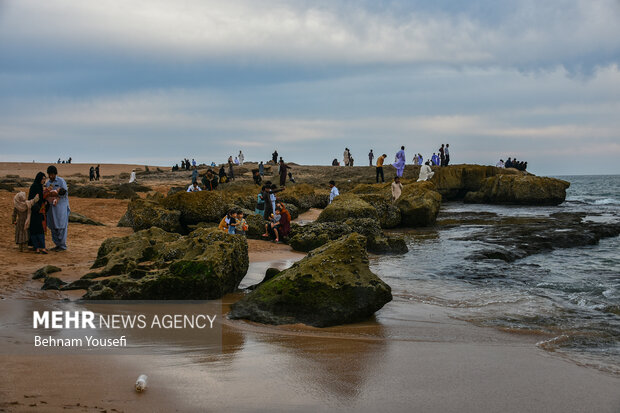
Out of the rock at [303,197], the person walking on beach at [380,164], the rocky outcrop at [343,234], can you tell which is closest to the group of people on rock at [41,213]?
the rocky outcrop at [343,234]

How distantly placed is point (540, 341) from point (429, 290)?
10.7 ft

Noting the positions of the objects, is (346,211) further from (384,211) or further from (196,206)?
(196,206)

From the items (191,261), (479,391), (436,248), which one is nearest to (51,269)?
(191,261)

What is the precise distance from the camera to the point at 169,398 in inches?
155

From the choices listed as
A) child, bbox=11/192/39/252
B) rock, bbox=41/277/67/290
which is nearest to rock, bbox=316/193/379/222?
child, bbox=11/192/39/252

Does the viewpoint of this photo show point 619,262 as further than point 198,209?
No

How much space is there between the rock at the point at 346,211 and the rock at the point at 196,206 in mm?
3432

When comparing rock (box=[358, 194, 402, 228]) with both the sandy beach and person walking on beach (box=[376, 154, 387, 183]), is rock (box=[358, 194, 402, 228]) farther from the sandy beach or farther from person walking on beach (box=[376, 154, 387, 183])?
the sandy beach

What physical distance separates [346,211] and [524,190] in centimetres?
2032

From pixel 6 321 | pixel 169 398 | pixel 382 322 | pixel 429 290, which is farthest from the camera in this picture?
pixel 429 290

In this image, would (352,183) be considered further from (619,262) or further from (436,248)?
(619,262)

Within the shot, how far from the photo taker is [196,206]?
53.3ft

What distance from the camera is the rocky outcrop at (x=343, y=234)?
13492 mm

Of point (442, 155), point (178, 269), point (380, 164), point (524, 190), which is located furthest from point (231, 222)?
point (442, 155)
